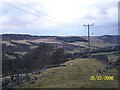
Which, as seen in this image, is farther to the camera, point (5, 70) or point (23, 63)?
point (23, 63)

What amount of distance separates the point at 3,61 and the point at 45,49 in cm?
2506

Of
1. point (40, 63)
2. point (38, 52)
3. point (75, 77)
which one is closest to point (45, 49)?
point (38, 52)

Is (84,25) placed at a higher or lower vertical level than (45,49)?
higher

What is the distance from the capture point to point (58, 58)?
7800 centimetres

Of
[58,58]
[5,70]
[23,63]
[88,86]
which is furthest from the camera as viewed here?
[58,58]

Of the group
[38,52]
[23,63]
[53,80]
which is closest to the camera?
[53,80]

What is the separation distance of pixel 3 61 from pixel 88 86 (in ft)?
129

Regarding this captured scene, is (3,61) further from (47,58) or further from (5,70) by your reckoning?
(47,58)

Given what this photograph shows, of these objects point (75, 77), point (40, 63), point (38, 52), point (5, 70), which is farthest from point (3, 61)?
point (75, 77)

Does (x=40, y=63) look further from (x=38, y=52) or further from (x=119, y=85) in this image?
(x=119, y=85)

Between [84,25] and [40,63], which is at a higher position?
[84,25]

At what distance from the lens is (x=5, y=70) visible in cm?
6356

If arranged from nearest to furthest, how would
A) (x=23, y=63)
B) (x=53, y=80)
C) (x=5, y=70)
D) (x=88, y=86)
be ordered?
(x=88, y=86), (x=53, y=80), (x=5, y=70), (x=23, y=63)

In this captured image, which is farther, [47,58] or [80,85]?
[47,58]
